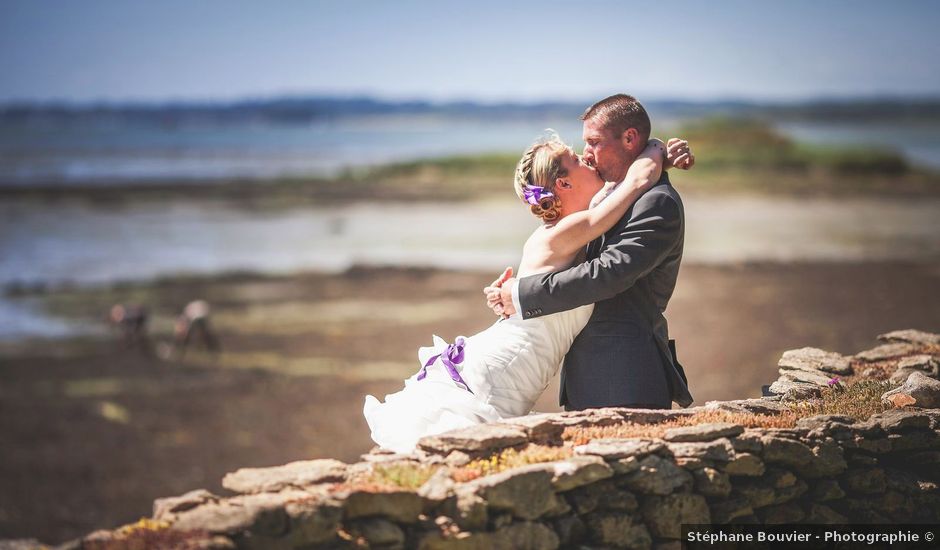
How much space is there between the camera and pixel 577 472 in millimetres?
6039

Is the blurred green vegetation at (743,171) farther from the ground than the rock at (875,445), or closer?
farther from the ground

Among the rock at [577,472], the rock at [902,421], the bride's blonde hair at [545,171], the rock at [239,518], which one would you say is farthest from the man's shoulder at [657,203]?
the rock at [239,518]

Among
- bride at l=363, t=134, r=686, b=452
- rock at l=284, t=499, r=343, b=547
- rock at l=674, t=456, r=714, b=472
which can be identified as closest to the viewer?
rock at l=284, t=499, r=343, b=547

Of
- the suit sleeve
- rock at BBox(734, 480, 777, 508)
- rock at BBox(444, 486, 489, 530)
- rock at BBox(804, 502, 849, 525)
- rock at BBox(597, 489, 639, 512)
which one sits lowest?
rock at BBox(804, 502, 849, 525)

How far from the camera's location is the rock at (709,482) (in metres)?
6.46

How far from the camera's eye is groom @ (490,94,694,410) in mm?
6371

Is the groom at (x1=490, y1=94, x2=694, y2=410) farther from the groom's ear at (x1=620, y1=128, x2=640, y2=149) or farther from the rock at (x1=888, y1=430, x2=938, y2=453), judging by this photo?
the rock at (x1=888, y1=430, x2=938, y2=453)

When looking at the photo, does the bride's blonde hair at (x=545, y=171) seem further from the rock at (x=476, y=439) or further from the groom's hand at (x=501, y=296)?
the rock at (x=476, y=439)

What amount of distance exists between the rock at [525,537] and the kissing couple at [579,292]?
0.90 m

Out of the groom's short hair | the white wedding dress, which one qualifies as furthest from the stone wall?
the groom's short hair

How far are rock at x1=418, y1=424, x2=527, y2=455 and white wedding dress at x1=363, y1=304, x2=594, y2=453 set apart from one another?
8.0 inches

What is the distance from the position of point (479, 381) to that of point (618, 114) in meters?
1.97

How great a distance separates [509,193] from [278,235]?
2120 cm

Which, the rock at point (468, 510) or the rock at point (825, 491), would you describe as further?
the rock at point (825, 491)
